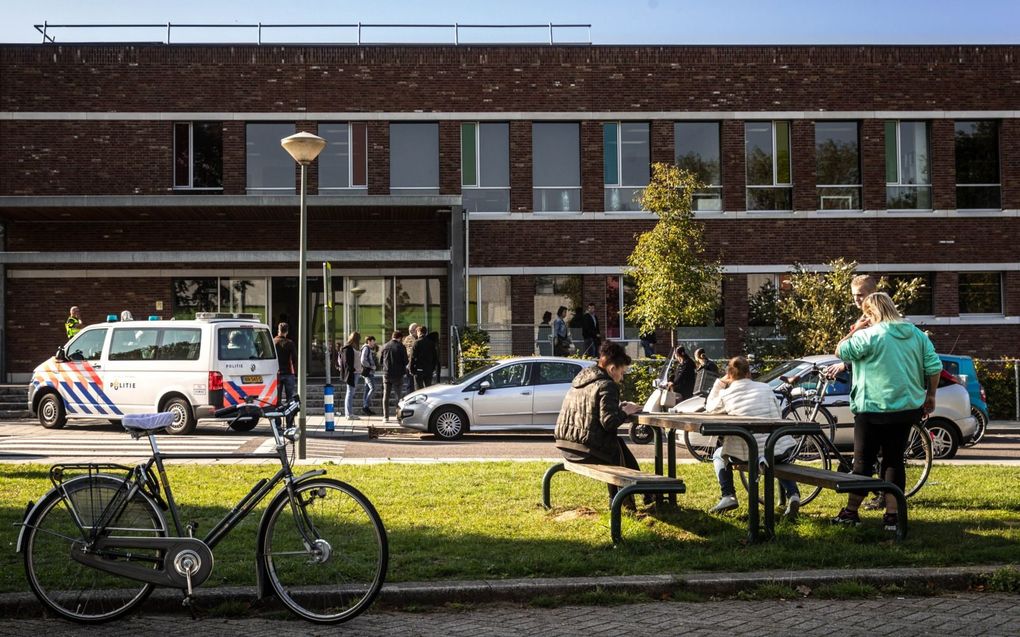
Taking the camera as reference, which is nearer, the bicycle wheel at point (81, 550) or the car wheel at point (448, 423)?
the bicycle wheel at point (81, 550)

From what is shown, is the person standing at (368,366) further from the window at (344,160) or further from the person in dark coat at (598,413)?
the person in dark coat at (598,413)

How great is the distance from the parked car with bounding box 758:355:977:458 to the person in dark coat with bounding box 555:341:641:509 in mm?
6808

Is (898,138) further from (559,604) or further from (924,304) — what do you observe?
(559,604)

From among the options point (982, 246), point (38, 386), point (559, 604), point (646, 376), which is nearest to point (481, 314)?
point (646, 376)

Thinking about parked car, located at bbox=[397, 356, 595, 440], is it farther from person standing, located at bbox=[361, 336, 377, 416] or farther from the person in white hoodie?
the person in white hoodie

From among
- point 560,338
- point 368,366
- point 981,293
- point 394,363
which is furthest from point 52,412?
point 981,293

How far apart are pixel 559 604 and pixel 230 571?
81.3 inches

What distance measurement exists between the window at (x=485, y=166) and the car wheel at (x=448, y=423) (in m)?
10.7

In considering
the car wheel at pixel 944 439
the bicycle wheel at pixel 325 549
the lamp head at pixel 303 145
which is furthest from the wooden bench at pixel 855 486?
the lamp head at pixel 303 145

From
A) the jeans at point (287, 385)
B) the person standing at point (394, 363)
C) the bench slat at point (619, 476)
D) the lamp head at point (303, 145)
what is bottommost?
the bench slat at point (619, 476)

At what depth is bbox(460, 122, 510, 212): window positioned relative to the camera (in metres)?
27.6

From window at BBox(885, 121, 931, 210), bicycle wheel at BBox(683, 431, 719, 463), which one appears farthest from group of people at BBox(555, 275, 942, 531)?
window at BBox(885, 121, 931, 210)

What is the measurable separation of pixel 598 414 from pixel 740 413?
1441mm

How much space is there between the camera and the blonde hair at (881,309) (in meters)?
7.91
